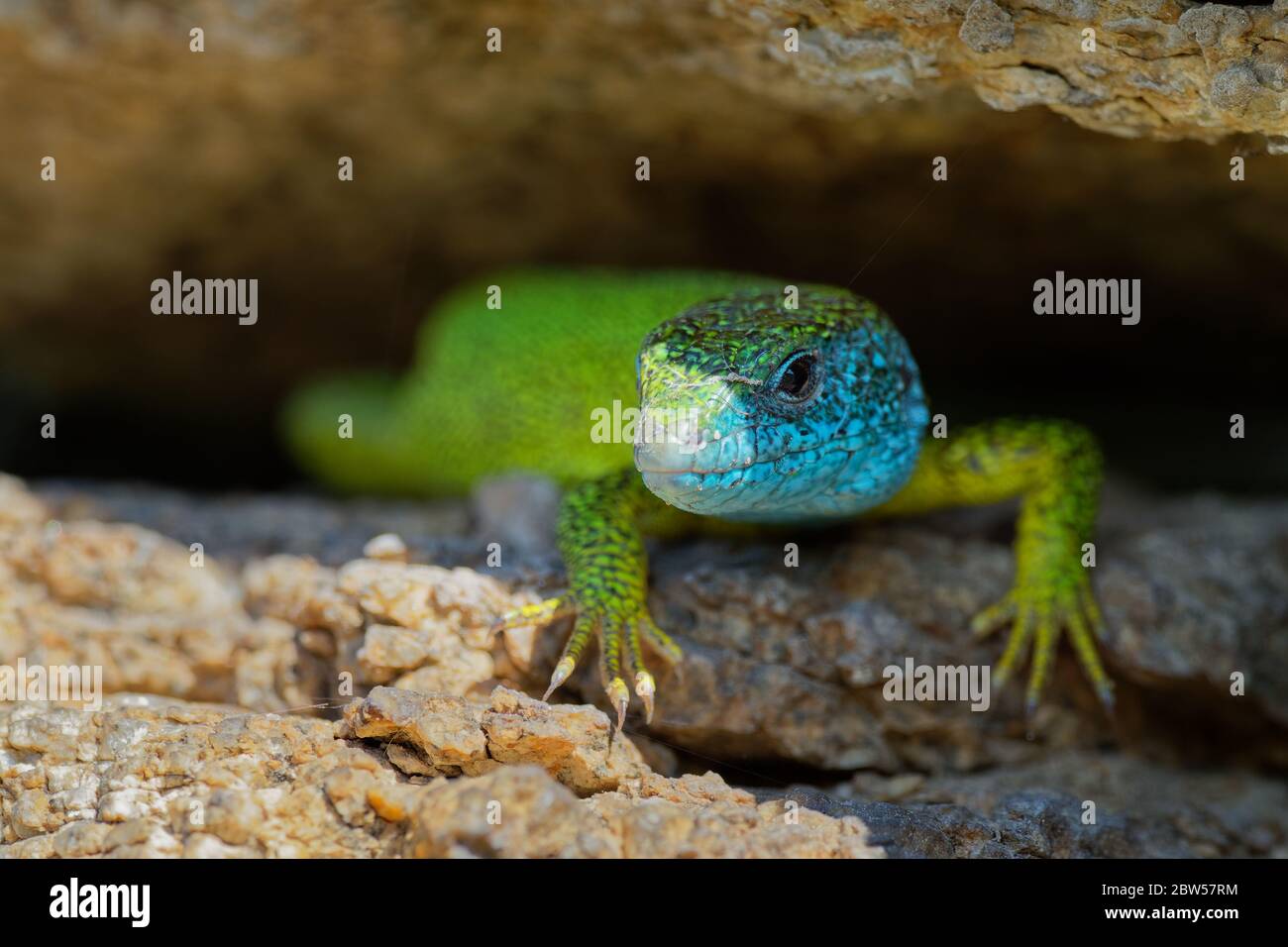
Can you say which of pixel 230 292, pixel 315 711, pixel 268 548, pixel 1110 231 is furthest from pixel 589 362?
pixel 230 292

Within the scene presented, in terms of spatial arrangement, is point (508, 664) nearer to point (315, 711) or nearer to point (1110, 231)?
point (315, 711)

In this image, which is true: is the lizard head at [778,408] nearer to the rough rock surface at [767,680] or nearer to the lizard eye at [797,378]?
the lizard eye at [797,378]

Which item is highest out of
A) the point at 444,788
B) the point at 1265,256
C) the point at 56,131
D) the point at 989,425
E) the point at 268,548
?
the point at 56,131

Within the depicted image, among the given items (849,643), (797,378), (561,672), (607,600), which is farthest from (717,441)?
(849,643)

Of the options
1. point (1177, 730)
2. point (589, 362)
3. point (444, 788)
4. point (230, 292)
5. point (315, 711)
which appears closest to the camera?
point (444, 788)

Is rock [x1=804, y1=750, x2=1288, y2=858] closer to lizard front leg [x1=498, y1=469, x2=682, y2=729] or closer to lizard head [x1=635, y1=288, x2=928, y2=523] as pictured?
lizard front leg [x1=498, y1=469, x2=682, y2=729]

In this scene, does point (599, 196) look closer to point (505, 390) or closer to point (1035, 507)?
point (505, 390)
